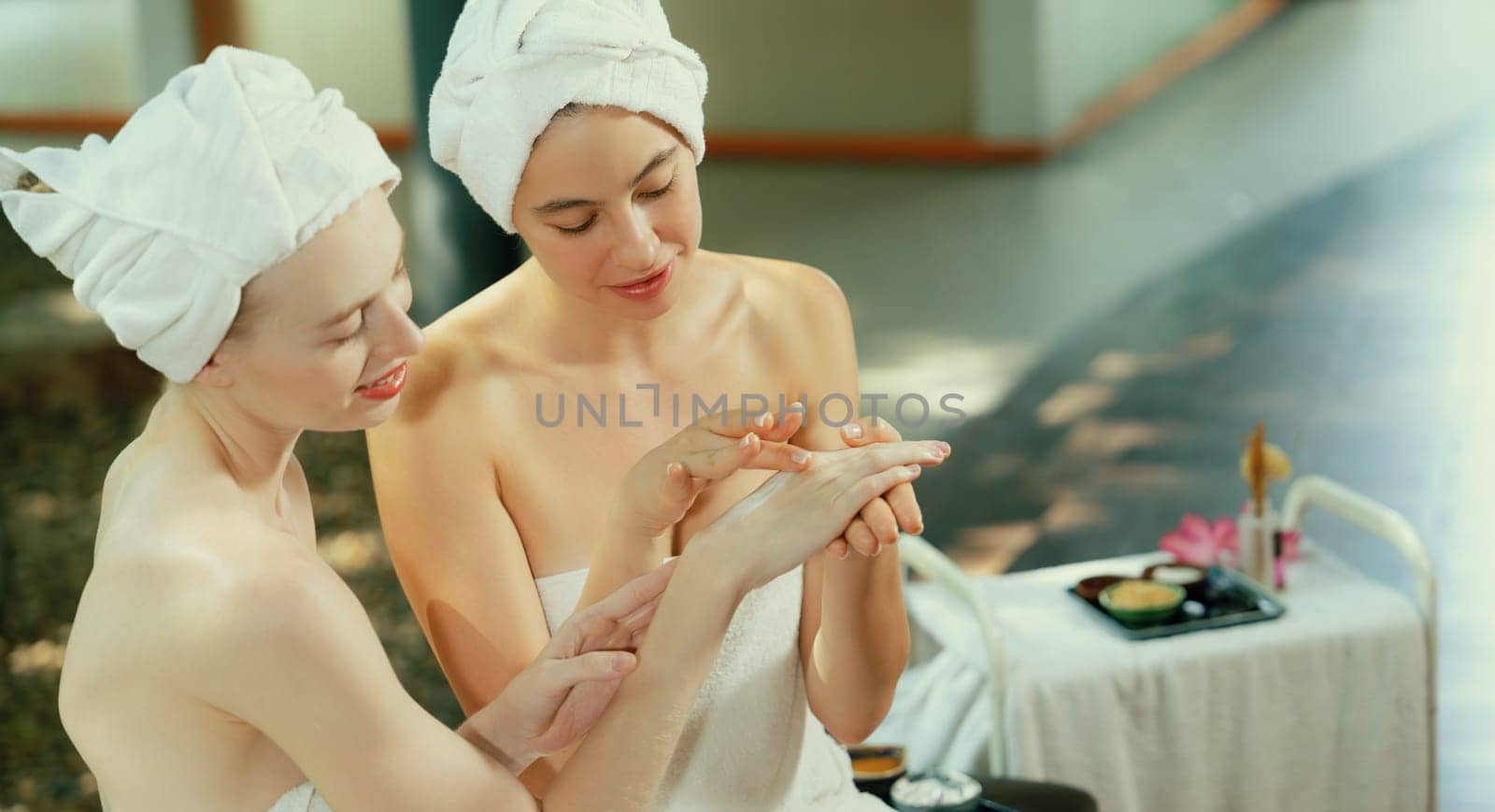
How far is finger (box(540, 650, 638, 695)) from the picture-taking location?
1529mm

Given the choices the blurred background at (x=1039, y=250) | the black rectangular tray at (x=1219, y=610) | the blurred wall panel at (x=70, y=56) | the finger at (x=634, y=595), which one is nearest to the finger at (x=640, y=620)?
the finger at (x=634, y=595)

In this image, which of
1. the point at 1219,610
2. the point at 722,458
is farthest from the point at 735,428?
the point at 1219,610

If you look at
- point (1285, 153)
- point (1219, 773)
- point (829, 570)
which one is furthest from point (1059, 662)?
point (1285, 153)

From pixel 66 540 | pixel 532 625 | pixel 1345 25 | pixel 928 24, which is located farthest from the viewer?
pixel 1345 25

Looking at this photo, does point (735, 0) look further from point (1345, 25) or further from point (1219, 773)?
point (1219, 773)

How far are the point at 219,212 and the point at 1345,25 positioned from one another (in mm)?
9906

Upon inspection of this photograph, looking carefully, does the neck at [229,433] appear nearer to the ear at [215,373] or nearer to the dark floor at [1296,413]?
the ear at [215,373]

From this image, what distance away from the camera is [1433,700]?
3068 millimetres

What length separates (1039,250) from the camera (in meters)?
7.34

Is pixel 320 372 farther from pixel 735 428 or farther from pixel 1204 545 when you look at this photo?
pixel 1204 545

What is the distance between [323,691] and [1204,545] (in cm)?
234

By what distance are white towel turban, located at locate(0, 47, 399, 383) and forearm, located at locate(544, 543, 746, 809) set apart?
0.49 m

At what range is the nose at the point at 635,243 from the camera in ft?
5.10

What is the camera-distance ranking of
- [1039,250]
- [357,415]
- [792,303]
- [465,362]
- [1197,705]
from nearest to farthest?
[357,415], [465,362], [792,303], [1197,705], [1039,250]
